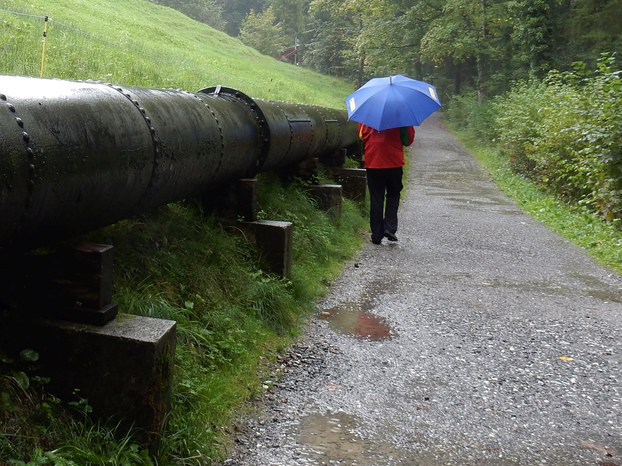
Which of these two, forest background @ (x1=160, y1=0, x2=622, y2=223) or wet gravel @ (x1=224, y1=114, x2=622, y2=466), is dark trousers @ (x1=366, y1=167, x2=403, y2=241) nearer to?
wet gravel @ (x1=224, y1=114, x2=622, y2=466)

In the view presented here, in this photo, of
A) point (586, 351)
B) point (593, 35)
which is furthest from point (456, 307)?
A: point (593, 35)

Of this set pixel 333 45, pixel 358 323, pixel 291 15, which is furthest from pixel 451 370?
pixel 291 15

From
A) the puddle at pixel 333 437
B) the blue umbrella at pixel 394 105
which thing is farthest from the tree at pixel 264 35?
the puddle at pixel 333 437

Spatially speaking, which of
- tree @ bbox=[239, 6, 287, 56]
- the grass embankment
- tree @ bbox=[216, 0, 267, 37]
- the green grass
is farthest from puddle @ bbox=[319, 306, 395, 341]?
tree @ bbox=[216, 0, 267, 37]

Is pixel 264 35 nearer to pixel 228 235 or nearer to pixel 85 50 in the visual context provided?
pixel 85 50

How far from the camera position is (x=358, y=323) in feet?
17.0

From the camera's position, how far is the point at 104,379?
2.77 meters

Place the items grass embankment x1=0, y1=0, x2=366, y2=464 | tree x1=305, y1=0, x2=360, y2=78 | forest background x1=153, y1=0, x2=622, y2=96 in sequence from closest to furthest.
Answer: grass embankment x1=0, y1=0, x2=366, y2=464 < forest background x1=153, y1=0, x2=622, y2=96 < tree x1=305, y1=0, x2=360, y2=78

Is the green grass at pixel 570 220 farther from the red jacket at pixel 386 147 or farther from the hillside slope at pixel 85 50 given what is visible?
the hillside slope at pixel 85 50

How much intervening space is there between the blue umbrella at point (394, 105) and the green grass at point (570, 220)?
9.85 ft

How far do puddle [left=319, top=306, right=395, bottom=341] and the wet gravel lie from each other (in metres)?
0.02

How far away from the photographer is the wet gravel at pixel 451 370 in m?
3.21

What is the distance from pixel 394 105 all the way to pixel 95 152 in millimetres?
5653

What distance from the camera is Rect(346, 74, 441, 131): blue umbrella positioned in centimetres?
777
